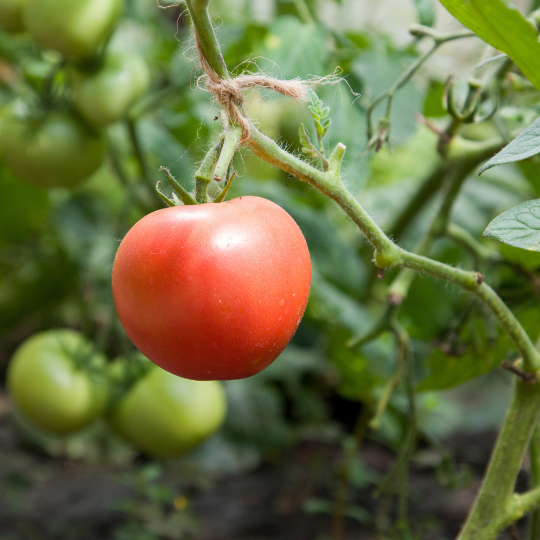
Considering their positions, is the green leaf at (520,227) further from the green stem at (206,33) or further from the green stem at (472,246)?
the green stem at (472,246)

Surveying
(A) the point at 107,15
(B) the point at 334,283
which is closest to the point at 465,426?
(B) the point at 334,283

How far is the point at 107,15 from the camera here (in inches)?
24.3

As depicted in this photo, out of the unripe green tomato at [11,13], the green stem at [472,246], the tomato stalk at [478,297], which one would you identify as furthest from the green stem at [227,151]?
the unripe green tomato at [11,13]

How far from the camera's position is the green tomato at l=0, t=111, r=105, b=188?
668mm

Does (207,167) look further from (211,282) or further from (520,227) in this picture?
(520,227)

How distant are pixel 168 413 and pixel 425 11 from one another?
0.59 metres

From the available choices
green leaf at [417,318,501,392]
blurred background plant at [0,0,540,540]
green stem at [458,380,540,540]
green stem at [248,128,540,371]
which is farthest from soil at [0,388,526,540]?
green stem at [248,128,540,371]

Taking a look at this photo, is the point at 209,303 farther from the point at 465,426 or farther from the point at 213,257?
the point at 465,426

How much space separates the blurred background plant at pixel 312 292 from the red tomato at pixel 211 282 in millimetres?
196

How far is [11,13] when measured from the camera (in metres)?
0.63

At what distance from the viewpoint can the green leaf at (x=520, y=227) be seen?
11.0 inches

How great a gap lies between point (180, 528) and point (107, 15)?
751 millimetres

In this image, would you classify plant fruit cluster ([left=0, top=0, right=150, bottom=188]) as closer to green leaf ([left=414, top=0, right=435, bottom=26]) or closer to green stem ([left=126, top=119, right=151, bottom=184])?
green stem ([left=126, top=119, right=151, bottom=184])

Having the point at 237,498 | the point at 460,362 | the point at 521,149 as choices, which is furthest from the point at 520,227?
the point at 237,498
